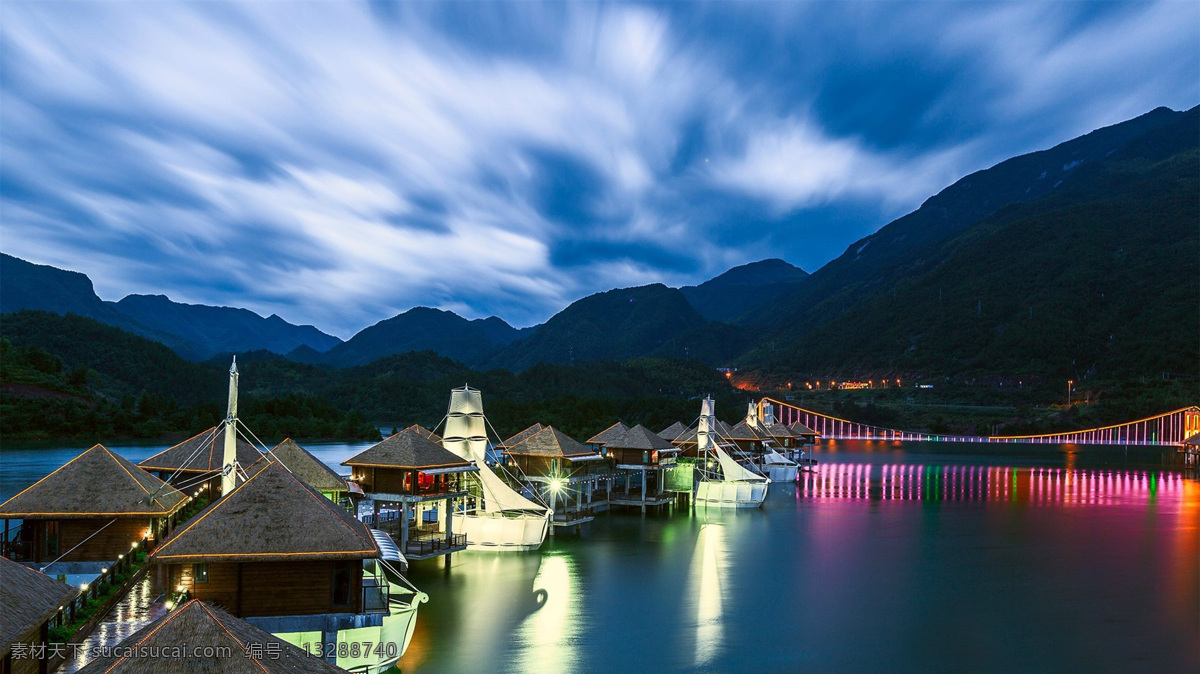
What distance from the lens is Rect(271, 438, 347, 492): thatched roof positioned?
23188 mm

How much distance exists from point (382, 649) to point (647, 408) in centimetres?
7821

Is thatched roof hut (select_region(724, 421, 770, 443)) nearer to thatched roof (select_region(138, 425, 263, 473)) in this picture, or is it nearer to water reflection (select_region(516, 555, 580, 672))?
water reflection (select_region(516, 555, 580, 672))

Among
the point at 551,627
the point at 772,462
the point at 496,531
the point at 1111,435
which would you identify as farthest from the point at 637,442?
the point at 1111,435

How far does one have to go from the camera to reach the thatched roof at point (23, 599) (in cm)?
890

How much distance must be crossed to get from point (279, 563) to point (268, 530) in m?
0.58

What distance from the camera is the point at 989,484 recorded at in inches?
2292

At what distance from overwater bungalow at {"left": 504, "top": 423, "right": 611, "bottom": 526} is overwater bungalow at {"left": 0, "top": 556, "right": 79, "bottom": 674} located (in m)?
23.4

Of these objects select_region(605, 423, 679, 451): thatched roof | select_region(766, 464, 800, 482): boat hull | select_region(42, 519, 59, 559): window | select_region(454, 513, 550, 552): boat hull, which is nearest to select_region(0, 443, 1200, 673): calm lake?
select_region(454, 513, 550, 552): boat hull

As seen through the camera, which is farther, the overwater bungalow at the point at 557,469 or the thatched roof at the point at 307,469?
the overwater bungalow at the point at 557,469

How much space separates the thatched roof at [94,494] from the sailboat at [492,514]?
10.4 metres

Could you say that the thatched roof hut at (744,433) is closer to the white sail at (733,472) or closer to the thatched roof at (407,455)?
the white sail at (733,472)

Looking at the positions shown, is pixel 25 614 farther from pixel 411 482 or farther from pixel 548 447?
pixel 548 447

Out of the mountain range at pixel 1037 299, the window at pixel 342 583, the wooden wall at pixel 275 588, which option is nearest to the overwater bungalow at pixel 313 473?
the wooden wall at pixel 275 588

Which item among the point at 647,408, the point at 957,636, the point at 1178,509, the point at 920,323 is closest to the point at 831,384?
the point at 920,323
